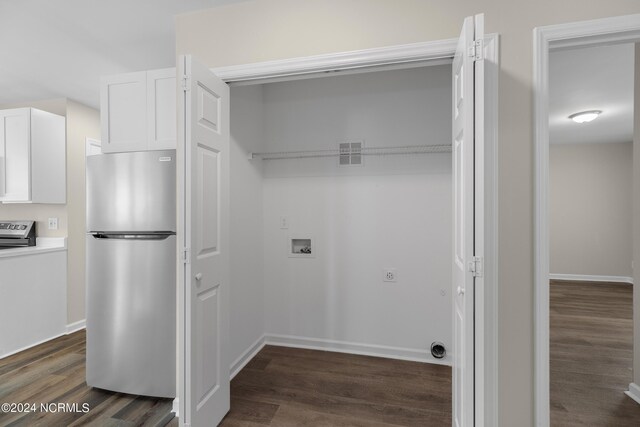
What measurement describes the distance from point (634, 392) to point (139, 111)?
13.1 ft

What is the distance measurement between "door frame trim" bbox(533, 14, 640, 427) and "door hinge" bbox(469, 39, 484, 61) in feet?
1.52

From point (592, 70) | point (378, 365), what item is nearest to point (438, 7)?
point (592, 70)

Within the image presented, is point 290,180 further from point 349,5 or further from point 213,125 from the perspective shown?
point 349,5

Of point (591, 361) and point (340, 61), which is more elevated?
point (340, 61)


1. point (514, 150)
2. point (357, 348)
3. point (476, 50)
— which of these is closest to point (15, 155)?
point (357, 348)

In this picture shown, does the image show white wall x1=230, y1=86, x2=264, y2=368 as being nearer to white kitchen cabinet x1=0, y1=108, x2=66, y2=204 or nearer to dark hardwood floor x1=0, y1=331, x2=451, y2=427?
dark hardwood floor x1=0, y1=331, x2=451, y2=427

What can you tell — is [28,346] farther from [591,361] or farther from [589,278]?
[589,278]

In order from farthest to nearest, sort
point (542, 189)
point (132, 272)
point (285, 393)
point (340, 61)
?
point (285, 393)
point (132, 272)
point (340, 61)
point (542, 189)

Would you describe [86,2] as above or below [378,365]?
above

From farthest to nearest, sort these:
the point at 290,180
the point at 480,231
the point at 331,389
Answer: the point at 290,180 < the point at 331,389 < the point at 480,231

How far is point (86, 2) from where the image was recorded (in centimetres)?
190

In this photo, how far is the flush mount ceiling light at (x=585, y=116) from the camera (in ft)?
13.6

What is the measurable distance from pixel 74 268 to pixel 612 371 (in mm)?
5209

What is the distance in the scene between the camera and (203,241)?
5.83 feet
